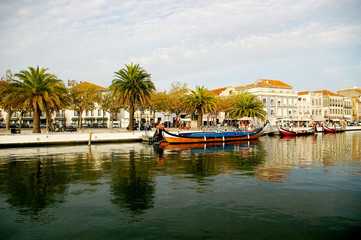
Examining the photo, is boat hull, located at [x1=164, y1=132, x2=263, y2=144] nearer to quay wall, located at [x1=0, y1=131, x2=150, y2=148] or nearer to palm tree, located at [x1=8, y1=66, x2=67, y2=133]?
quay wall, located at [x1=0, y1=131, x2=150, y2=148]

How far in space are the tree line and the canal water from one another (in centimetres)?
2242

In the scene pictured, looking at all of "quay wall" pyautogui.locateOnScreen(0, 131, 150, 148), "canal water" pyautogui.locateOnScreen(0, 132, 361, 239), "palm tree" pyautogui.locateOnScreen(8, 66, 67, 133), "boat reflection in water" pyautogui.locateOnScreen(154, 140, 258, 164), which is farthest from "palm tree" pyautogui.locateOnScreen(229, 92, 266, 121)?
"canal water" pyautogui.locateOnScreen(0, 132, 361, 239)

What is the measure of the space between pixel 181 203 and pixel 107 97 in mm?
59155

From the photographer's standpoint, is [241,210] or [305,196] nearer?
[241,210]

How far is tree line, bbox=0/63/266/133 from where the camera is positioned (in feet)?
132

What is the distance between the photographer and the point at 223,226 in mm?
9867

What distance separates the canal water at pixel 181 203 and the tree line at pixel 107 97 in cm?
2242

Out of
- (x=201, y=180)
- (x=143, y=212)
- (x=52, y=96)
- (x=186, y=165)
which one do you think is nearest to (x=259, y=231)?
(x=143, y=212)

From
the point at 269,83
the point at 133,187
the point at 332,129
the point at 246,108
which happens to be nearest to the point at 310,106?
the point at 269,83

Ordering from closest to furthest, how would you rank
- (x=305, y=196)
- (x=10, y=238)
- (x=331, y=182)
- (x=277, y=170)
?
(x=10, y=238)
(x=305, y=196)
(x=331, y=182)
(x=277, y=170)

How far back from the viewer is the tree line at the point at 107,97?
40375mm

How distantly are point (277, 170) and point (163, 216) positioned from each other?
39.3ft

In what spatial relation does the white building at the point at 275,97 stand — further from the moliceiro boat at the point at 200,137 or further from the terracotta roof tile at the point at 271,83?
the moliceiro boat at the point at 200,137

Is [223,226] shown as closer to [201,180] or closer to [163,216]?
[163,216]
